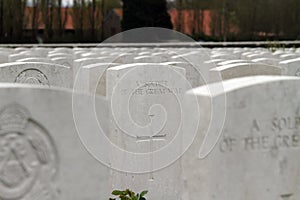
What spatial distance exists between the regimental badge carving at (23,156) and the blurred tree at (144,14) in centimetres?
2540

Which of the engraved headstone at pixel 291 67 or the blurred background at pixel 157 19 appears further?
the blurred background at pixel 157 19

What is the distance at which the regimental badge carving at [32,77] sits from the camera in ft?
19.3

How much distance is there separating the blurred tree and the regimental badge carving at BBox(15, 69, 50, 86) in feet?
71.8

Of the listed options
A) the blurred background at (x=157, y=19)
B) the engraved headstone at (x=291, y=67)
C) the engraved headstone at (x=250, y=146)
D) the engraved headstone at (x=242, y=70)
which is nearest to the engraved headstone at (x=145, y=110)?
the engraved headstone at (x=242, y=70)

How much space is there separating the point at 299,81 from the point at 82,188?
4.15 ft

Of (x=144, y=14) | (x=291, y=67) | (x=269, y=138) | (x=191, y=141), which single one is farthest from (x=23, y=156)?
(x=144, y=14)

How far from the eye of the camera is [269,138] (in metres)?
3.05

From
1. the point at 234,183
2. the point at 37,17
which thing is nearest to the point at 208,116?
the point at 234,183

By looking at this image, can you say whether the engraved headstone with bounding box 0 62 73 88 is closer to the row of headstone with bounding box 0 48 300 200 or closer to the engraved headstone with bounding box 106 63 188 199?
the engraved headstone with bounding box 106 63 188 199

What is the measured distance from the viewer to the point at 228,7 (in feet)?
112

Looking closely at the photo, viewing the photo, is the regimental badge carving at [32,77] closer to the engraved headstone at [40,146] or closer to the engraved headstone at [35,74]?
the engraved headstone at [35,74]

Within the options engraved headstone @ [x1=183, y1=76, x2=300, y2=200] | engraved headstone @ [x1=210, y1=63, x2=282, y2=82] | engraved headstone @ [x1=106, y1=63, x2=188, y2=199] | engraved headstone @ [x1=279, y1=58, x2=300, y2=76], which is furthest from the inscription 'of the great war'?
engraved headstone @ [x1=279, y1=58, x2=300, y2=76]

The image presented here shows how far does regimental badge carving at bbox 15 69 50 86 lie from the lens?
588 cm

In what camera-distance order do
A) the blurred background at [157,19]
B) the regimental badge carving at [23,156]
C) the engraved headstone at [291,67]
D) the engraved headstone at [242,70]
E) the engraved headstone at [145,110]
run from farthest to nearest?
1. the blurred background at [157,19]
2. the engraved headstone at [291,67]
3. the engraved headstone at [242,70]
4. the engraved headstone at [145,110]
5. the regimental badge carving at [23,156]
